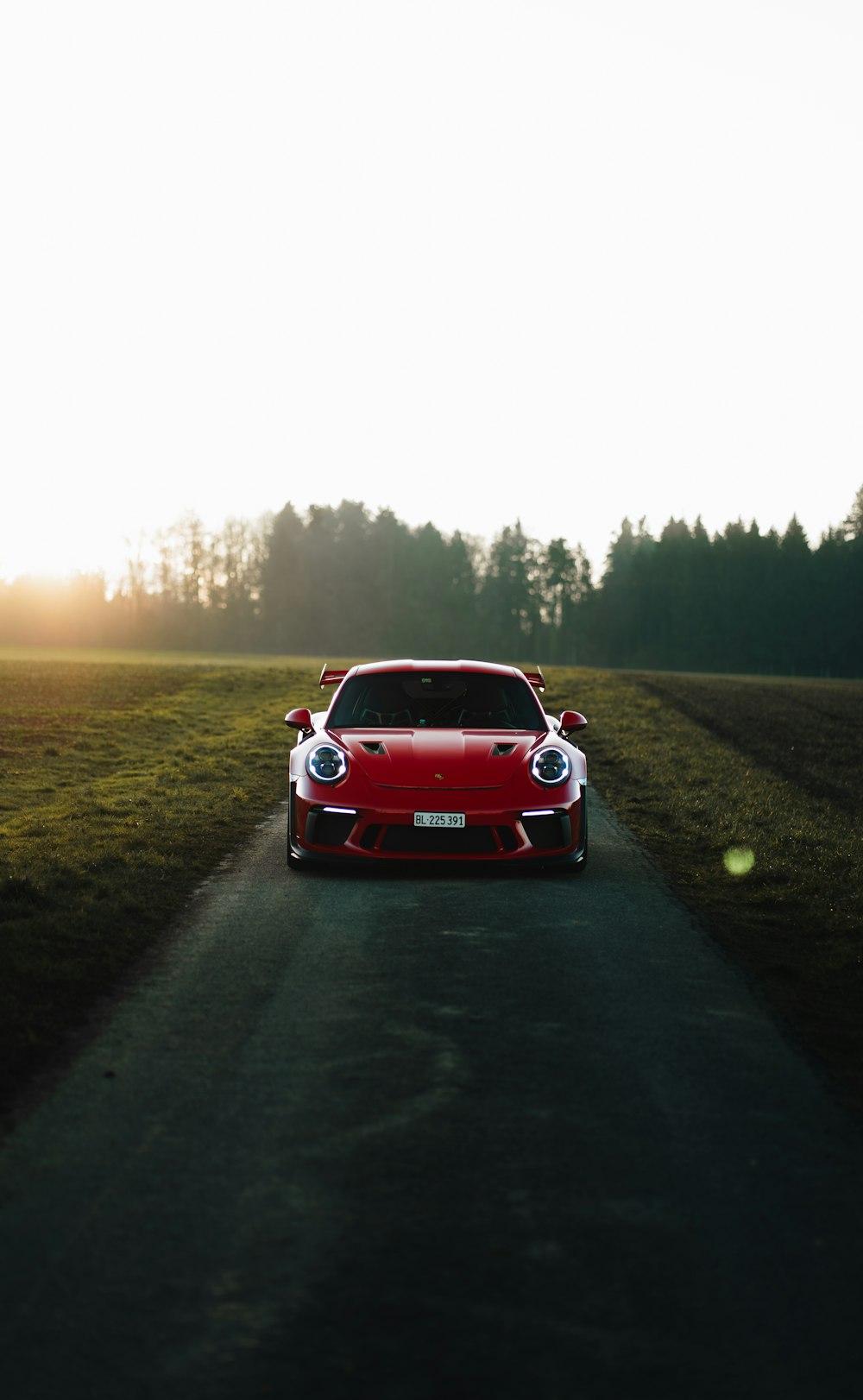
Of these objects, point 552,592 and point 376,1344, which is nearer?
point 376,1344

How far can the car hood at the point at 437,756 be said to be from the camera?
372 inches

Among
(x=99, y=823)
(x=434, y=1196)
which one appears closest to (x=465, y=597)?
(x=99, y=823)

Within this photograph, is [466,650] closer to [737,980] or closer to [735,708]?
[735,708]

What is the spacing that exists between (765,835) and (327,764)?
5050mm

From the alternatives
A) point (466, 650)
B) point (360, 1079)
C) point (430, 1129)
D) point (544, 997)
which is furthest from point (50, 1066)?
point (466, 650)

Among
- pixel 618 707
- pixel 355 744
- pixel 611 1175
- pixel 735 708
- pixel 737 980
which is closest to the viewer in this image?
pixel 611 1175

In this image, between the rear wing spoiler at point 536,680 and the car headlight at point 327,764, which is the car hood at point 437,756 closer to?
the car headlight at point 327,764

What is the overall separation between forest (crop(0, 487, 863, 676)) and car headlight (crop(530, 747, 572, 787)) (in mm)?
98837

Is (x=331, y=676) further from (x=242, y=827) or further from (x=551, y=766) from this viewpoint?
(x=551, y=766)

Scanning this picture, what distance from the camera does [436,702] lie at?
1114cm

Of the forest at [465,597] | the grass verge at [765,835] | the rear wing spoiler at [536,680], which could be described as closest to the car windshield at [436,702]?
A: the rear wing spoiler at [536,680]

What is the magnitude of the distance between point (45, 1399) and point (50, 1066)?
2486mm

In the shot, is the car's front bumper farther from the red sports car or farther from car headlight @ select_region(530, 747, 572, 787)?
car headlight @ select_region(530, 747, 572, 787)

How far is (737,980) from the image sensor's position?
6.70 metres
